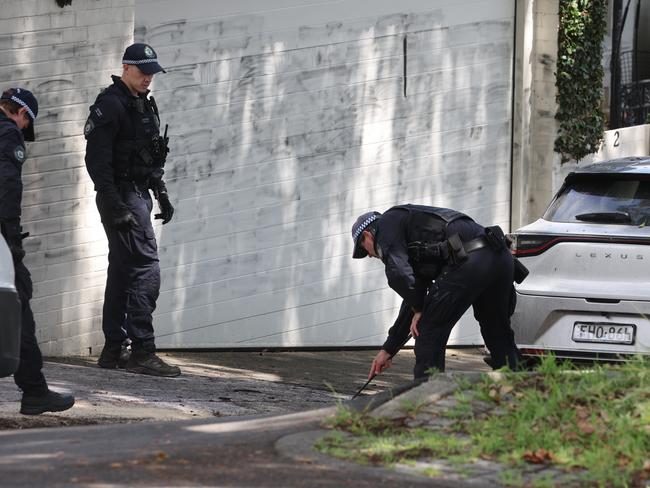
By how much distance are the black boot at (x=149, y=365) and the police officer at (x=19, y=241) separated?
1630 millimetres

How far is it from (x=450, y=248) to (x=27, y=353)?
231 centimetres

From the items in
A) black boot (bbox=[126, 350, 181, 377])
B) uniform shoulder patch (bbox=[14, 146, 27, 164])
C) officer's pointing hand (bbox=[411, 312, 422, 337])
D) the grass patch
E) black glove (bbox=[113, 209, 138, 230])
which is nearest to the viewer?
the grass patch

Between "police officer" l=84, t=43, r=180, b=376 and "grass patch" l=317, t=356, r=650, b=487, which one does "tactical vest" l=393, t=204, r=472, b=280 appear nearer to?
"grass patch" l=317, t=356, r=650, b=487

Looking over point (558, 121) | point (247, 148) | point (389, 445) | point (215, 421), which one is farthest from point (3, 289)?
point (558, 121)

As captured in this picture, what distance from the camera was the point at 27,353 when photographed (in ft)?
24.8

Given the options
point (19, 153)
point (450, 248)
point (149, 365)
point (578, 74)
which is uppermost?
point (578, 74)

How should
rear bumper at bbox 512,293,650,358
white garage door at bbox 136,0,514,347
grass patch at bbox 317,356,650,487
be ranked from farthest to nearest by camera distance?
white garage door at bbox 136,0,514,347
rear bumper at bbox 512,293,650,358
grass patch at bbox 317,356,650,487

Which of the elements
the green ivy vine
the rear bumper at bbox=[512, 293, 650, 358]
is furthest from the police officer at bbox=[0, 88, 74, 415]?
the green ivy vine

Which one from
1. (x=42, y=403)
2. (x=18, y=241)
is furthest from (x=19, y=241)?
(x=42, y=403)

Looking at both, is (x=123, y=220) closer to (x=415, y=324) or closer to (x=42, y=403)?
(x=42, y=403)

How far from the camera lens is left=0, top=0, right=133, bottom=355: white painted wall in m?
9.73

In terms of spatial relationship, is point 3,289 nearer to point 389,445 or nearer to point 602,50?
point 389,445

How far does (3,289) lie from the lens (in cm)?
677

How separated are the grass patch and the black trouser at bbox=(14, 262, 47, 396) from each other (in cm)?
179
